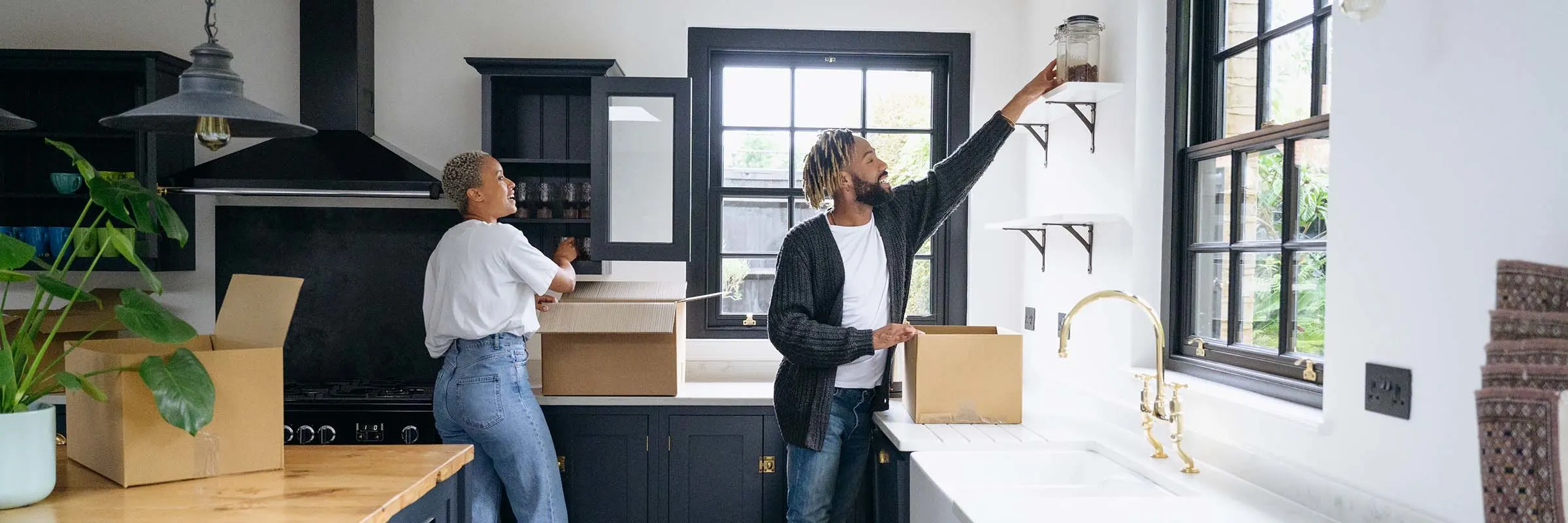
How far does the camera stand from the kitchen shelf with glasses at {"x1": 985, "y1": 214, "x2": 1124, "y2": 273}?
2.65 meters

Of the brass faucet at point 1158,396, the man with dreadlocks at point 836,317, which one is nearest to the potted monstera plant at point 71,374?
the man with dreadlocks at point 836,317

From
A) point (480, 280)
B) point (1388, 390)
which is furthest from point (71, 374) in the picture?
point (1388, 390)

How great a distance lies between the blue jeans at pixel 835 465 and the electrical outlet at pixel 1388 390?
A: 121 cm

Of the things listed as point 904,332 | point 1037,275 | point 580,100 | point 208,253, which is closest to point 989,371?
point 904,332

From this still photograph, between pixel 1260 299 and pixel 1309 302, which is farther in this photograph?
pixel 1260 299

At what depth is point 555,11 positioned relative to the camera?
12.0 feet

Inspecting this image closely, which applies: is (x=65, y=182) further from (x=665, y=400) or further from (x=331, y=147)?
(x=665, y=400)

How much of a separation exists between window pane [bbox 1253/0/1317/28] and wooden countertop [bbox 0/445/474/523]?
214 centimetres

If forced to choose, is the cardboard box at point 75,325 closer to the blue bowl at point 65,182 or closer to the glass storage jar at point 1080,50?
the blue bowl at point 65,182

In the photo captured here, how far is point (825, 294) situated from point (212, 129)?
1.58 metres

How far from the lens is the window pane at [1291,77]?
196 cm

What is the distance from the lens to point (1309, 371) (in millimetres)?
1918

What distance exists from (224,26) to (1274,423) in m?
3.94

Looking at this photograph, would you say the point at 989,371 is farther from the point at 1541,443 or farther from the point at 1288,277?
the point at 1541,443
